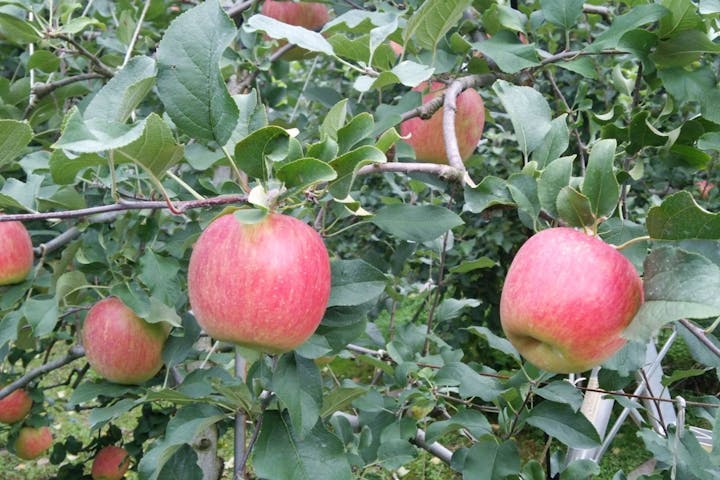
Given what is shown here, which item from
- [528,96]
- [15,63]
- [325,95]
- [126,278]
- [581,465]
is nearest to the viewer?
[528,96]

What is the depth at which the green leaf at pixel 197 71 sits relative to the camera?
774mm

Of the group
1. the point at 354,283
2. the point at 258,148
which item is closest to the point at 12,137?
the point at 258,148

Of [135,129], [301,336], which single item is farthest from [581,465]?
[135,129]

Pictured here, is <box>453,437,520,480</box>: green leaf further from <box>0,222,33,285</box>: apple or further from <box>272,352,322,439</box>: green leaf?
<box>0,222,33,285</box>: apple

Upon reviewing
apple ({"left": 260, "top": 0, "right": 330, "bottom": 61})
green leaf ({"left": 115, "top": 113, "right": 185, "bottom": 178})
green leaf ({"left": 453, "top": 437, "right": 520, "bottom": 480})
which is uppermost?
green leaf ({"left": 115, "top": 113, "right": 185, "bottom": 178})

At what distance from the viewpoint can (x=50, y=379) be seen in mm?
4703

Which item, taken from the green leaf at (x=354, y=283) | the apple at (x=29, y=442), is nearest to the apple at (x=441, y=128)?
the green leaf at (x=354, y=283)

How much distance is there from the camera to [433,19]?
984 mm

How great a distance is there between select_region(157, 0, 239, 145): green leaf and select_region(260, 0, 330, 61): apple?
3.66 feet

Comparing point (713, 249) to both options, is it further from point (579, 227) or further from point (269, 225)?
point (269, 225)

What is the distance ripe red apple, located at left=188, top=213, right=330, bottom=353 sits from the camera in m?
0.78

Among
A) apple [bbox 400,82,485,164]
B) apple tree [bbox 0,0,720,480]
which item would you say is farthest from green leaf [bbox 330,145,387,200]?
apple [bbox 400,82,485,164]

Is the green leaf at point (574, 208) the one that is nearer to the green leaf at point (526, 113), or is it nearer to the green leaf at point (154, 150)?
Result: the green leaf at point (526, 113)

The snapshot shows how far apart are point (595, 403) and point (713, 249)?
887 mm
